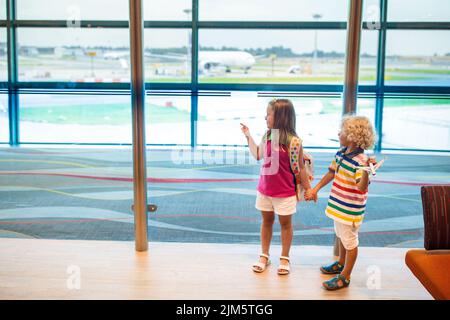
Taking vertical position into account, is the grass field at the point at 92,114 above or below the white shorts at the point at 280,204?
above

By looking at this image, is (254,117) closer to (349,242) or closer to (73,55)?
(349,242)

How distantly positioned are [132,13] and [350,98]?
1.53 metres

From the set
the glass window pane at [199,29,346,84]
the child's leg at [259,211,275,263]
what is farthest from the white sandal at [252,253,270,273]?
the glass window pane at [199,29,346,84]

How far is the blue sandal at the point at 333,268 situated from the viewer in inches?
134

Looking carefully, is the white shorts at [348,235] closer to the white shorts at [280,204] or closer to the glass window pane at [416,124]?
the white shorts at [280,204]

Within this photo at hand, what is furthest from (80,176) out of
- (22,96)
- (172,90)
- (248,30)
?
(248,30)

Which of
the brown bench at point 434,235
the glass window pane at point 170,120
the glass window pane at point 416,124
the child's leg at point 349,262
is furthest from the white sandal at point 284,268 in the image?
the glass window pane at point 416,124

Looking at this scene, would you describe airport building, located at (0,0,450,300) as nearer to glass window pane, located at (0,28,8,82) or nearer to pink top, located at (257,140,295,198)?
glass window pane, located at (0,28,8,82)

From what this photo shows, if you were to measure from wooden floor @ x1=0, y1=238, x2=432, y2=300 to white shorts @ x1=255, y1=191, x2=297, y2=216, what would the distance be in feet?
1.29

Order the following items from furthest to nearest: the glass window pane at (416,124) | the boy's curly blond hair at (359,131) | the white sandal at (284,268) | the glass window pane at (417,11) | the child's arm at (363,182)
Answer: the glass window pane at (416,124), the glass window pane at (417,11), the white sandal at (284,268), the boy's curly blond hair at (359,131), the child's arm at (363,182)

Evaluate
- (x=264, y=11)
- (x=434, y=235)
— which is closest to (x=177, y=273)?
(x=434, y=235)

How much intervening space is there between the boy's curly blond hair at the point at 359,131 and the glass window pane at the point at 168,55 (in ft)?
5.83

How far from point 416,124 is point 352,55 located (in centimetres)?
170

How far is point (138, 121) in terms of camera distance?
12.2ft
